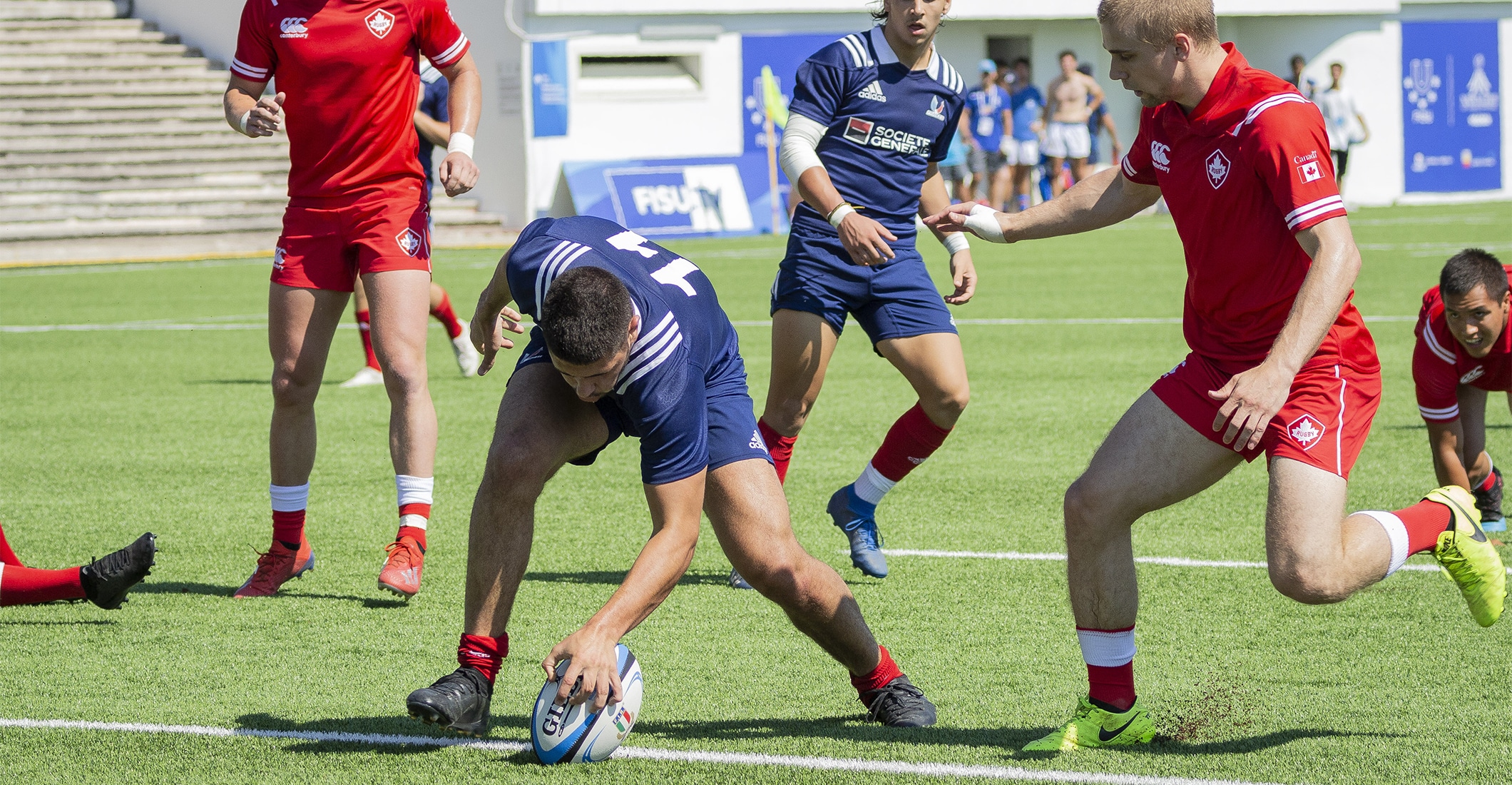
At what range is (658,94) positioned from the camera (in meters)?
29.6

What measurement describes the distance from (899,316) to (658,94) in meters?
23.9

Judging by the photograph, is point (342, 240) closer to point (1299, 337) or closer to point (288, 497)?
point (288, 497)

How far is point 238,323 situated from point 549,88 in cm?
1335

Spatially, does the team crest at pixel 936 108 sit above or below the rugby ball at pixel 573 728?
above

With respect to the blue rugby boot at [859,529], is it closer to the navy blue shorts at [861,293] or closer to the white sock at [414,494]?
the navy blue shorts at [861,293]

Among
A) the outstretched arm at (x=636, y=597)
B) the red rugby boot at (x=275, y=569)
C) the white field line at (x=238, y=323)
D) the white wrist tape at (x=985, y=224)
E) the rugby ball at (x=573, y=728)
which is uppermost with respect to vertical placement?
the white wrist tape at (x=985, y=224)

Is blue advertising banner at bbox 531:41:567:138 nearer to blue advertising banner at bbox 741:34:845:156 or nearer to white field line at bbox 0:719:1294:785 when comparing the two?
blue advertising banner at bbox 741:34:845:156

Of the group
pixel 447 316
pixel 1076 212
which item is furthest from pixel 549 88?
pixel 1076 212

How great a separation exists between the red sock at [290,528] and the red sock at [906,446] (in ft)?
6.99

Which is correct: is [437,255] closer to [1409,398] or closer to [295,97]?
[1409,398]

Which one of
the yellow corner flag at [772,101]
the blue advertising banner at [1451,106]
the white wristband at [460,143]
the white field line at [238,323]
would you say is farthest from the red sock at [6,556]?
the blue advertising banner at [1451,106]

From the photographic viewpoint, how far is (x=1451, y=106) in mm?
36594

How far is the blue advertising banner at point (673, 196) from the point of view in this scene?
27.0m

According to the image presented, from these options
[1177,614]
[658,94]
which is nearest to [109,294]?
[658,94]
